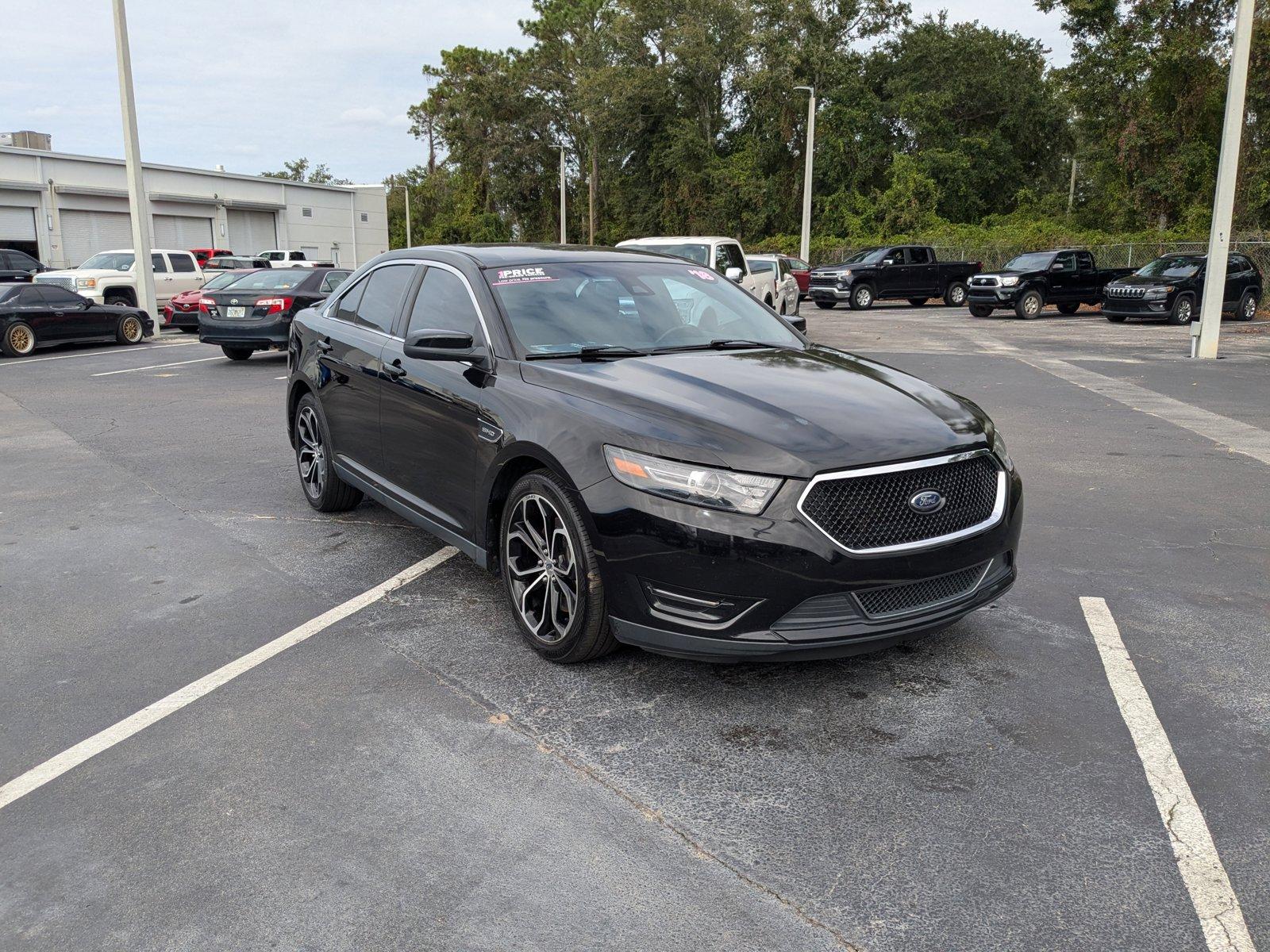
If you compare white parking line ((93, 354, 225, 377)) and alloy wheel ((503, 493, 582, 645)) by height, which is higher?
alloy wheel ((503, 493, 582, 645))

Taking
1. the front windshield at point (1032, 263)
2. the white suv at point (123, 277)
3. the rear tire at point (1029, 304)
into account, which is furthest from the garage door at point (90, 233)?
the rear tire at point (1029, 304)

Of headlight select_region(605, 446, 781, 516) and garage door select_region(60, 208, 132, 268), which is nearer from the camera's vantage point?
headlight select_region(605, 446, 781, 516)

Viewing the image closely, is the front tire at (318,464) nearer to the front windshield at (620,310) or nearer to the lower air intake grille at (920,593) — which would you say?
the front windshield at (620,310)

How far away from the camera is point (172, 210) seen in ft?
147

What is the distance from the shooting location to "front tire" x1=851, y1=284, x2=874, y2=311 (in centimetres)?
3291

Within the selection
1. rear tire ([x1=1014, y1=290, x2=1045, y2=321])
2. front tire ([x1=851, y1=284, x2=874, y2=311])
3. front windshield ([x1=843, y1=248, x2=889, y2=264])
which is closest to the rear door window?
rear tire ([x1=1014, y1=290, x2=1045, y2=321])

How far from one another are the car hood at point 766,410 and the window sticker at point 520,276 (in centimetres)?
71

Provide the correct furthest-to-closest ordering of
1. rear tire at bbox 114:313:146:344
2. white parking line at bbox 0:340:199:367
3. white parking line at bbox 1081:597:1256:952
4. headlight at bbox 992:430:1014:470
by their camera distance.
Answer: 1. rear tire at bbox 114:313:146:344
2. white parking line at bbox 0:340:199:367
3. headlight at bbox 992:430:1014:470
4. white parking line at bbox 1081:597:1256:952

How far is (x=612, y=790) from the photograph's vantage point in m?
3.28

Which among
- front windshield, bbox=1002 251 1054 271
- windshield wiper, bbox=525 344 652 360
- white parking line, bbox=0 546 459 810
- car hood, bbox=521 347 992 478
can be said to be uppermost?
front windshield, bbox=1002 251 1054 271

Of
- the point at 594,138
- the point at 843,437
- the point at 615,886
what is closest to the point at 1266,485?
the point at 843,437

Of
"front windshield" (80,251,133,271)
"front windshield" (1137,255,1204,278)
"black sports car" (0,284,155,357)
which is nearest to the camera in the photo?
"black sports car" (0,284,155,357)

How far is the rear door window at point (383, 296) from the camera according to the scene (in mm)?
5754

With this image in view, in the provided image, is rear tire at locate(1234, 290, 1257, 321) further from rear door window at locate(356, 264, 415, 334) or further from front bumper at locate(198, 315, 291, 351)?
rear door window at locate(356, 264, 415, 334)
